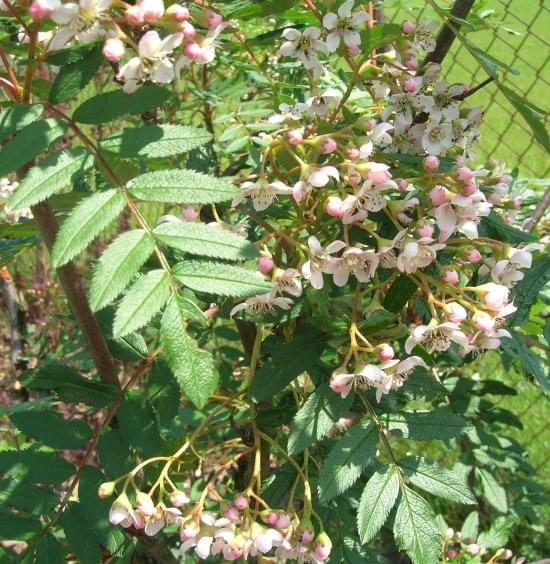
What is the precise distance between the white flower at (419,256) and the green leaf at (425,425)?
25 centimetres

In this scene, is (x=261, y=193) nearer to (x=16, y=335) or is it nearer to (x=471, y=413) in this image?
(x=471, y=413)

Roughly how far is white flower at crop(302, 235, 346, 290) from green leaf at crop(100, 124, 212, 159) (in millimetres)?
179

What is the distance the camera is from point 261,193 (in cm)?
95

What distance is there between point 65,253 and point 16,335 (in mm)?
1611

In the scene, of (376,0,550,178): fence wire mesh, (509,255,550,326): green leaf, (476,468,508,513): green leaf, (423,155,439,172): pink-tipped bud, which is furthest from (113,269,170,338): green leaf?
(376,0,550,178): fence wire mesh

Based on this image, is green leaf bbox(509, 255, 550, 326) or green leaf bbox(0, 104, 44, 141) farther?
green leaf bbox(509, 255, 550, 326)

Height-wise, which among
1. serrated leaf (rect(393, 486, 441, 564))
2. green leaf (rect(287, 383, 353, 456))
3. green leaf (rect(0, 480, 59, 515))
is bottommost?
green leaf (rect(0, 480, 59, 515))

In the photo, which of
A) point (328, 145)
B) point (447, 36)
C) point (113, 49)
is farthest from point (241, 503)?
point (447, 36)

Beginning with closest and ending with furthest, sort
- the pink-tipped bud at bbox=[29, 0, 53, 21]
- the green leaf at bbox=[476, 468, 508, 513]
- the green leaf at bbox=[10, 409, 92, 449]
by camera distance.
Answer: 1. the pink-tipped bud at bbox=[29, 0, 53, 21]
2. the green leaf at bbox=[10, 409, 92, 449]
3. the green leaf at bbox=[476, 468, 508, 513]

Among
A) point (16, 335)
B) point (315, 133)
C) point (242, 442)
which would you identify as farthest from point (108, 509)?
point (16, 335)

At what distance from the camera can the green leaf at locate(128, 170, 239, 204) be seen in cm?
82

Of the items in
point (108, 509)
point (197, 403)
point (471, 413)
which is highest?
point (197, 403)

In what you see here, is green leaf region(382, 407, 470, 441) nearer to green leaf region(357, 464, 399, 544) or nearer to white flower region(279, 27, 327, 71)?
green leaf region(357, 464, 399, 544)

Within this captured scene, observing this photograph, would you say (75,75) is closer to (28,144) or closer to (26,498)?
(28,144)
